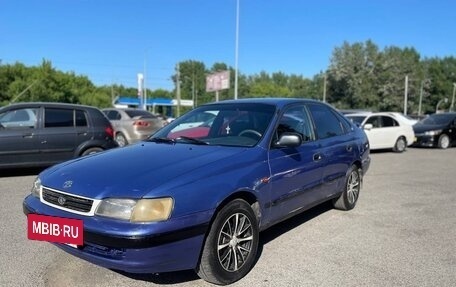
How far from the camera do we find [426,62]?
343 feet

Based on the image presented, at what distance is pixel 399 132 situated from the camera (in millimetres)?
17234

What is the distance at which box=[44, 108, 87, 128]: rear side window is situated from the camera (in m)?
9.58

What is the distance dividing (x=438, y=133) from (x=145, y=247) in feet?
59.7

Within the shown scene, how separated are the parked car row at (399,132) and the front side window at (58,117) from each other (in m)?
9.30

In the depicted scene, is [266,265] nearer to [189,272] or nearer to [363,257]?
[189,272]

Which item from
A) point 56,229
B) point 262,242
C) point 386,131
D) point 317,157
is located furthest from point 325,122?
point 386,131

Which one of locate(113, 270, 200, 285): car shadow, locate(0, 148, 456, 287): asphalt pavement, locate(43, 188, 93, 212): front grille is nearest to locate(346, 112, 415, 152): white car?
locate(0, 148, 456, 287): asphalt pavement

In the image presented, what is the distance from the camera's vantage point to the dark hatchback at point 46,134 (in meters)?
9.20

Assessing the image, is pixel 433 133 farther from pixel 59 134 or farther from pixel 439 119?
pixel 59 134

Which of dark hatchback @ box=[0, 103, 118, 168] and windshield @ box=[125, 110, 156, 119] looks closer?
dark hatchback @ box=[0, 103, 118, 168]

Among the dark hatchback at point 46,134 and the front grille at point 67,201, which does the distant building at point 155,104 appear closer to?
the dark hatchback at point 46,134

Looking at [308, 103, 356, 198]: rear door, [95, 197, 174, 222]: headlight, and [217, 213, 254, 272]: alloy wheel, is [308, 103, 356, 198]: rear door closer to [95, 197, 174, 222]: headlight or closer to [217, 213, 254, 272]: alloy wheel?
[217, 213, 254, 272]: alloy wheel

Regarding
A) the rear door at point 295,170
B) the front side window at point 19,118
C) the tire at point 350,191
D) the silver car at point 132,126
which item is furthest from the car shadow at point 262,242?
the silver car at point 132,126

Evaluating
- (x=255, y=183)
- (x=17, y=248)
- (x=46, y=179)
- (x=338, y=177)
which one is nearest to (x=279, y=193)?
(x=255, y=183)
